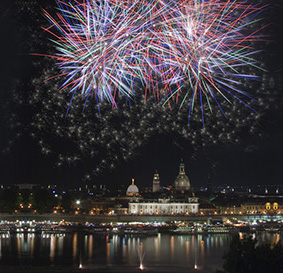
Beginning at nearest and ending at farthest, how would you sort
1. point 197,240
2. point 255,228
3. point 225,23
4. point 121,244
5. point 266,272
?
point 266,272
point 225,23
point 121,244
point 197,240
point 255,228

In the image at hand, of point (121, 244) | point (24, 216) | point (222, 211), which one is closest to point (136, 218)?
point (24, 216)

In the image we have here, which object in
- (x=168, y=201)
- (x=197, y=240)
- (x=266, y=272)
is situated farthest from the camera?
(x=168, y=201)

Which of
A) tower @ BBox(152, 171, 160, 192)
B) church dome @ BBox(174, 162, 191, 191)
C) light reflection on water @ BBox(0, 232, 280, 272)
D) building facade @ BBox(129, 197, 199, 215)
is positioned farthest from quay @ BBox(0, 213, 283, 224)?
tower @ BBox(152, 171, 160, 192)

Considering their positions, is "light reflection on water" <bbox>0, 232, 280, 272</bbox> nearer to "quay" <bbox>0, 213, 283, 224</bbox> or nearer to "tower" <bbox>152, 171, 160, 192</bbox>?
"quay" <bbox>0, 213, 283, 224</bbox>

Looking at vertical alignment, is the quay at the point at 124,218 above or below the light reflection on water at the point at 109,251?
above

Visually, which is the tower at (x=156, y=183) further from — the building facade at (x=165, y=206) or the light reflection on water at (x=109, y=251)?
the light reflection on water at (x=109, y=251)

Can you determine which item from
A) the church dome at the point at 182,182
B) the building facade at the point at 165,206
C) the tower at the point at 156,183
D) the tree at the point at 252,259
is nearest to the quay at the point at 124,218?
the building facade at the point at 165,206

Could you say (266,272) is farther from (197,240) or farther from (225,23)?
(197,240)
